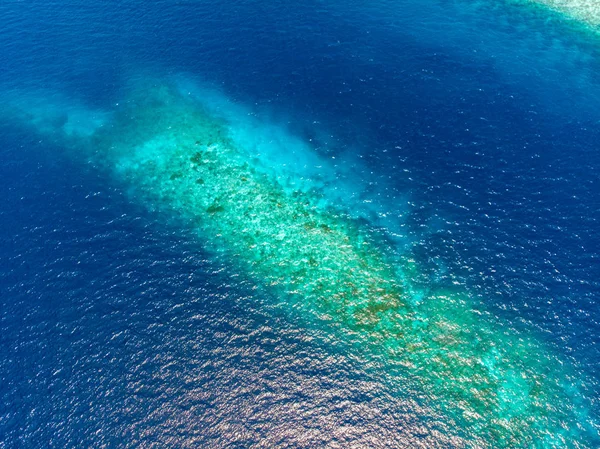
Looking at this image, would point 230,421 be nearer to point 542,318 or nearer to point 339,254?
point 339,254

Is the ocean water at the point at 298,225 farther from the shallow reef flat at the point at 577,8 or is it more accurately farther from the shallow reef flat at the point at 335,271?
the shallow reef flat at the point at 577,8

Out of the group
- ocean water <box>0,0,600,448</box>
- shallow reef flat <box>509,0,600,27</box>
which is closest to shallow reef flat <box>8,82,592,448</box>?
ocean water <box>0,0,600,448</box>

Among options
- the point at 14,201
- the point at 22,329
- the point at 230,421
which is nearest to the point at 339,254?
the point at 230,421

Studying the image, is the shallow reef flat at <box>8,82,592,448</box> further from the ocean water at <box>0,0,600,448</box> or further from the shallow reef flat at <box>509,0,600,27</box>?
the shallow reef flat at <box>509,0,600,27</box>

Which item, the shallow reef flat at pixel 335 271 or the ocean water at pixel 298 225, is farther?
the ocean water at pixel 298 225

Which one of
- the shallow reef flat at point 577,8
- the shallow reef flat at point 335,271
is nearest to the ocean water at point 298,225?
the shallow reef flat at point 335,271
